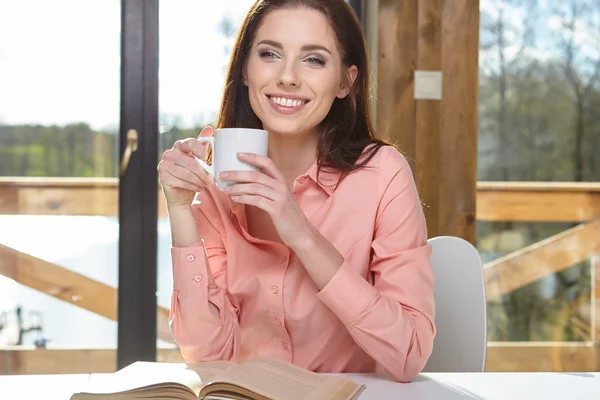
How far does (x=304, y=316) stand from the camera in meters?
1.38

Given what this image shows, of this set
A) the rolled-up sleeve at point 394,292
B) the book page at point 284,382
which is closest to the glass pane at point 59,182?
the rolled-up sleeve at point 394,292

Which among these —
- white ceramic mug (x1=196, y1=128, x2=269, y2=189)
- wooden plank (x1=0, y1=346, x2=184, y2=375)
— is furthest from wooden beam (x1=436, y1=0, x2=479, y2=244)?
white ceramic mug (x1=196, y1=128, x2=269, y2=189)

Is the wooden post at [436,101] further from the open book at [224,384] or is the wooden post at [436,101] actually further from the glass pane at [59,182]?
Answer: the open book at [224,384]

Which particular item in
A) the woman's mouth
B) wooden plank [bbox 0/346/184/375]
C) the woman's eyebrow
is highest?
the woman's eyebrow

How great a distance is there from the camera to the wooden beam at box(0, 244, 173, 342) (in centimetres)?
303

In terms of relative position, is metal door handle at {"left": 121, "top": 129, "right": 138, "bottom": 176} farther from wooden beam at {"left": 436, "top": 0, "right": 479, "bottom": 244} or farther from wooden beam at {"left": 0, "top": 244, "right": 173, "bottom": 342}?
wooden beam at {"left": 436, "top": 0, "right": 479, "bottom": 244}

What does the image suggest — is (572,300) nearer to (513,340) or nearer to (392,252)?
(513,340)

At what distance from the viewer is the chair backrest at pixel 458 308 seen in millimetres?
1438

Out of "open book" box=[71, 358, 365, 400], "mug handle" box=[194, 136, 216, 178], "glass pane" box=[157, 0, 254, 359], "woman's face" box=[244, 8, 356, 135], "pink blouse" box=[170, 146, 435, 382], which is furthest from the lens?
"glass pane" box=[157, 0, 254, 359]

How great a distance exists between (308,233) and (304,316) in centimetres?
24

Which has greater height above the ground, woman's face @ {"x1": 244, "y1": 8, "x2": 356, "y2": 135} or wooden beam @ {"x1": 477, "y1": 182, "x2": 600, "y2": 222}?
woman's face @ {"x1": 244, "y1": 8, "x2": 356, "y2": 135}

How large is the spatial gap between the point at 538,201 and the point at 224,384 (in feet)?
8.02

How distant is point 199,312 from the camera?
1316 mm

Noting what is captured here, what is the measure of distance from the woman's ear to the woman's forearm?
410mm
